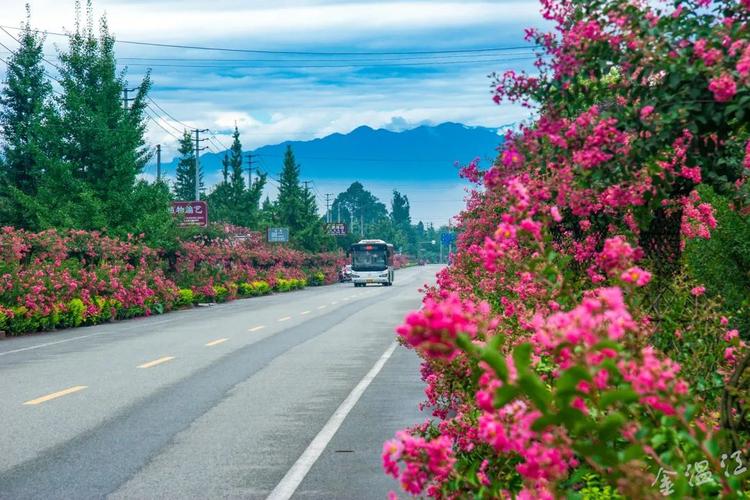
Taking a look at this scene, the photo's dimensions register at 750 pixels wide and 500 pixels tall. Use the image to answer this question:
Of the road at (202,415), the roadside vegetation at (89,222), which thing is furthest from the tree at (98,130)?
the road at (202,415)

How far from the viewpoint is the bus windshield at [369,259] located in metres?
69.9

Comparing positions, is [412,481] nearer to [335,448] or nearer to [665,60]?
[665,60]

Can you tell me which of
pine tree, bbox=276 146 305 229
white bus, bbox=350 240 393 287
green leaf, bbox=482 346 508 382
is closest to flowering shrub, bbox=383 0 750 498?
green leaf, bbox=482 346 508 382

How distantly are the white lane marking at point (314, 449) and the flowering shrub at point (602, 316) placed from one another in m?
1.23

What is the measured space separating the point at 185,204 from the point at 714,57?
64.6 metres

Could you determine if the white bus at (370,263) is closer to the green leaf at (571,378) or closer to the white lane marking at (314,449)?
the white lane marking at (314,449)

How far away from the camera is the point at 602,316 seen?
2850 millimetres

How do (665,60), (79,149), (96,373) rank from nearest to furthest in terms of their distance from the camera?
(665,60) < (96,373) < (79,149)

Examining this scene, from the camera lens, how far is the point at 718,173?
6.61m

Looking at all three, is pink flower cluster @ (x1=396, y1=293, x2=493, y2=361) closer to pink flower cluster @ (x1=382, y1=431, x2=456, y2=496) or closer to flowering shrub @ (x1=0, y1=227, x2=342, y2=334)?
pink flower cluster @ (x1=382, y1=431, x2=456, y2=496)

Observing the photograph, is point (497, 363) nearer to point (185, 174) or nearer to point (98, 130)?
point (98, 130)

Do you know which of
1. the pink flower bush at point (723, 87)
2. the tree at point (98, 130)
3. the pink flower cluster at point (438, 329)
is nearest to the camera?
the pink flower cluster at point (438, 329)

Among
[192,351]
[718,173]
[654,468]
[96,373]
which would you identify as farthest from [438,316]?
[192,351]

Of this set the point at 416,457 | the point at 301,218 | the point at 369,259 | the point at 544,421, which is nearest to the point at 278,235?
the point at 301,218
